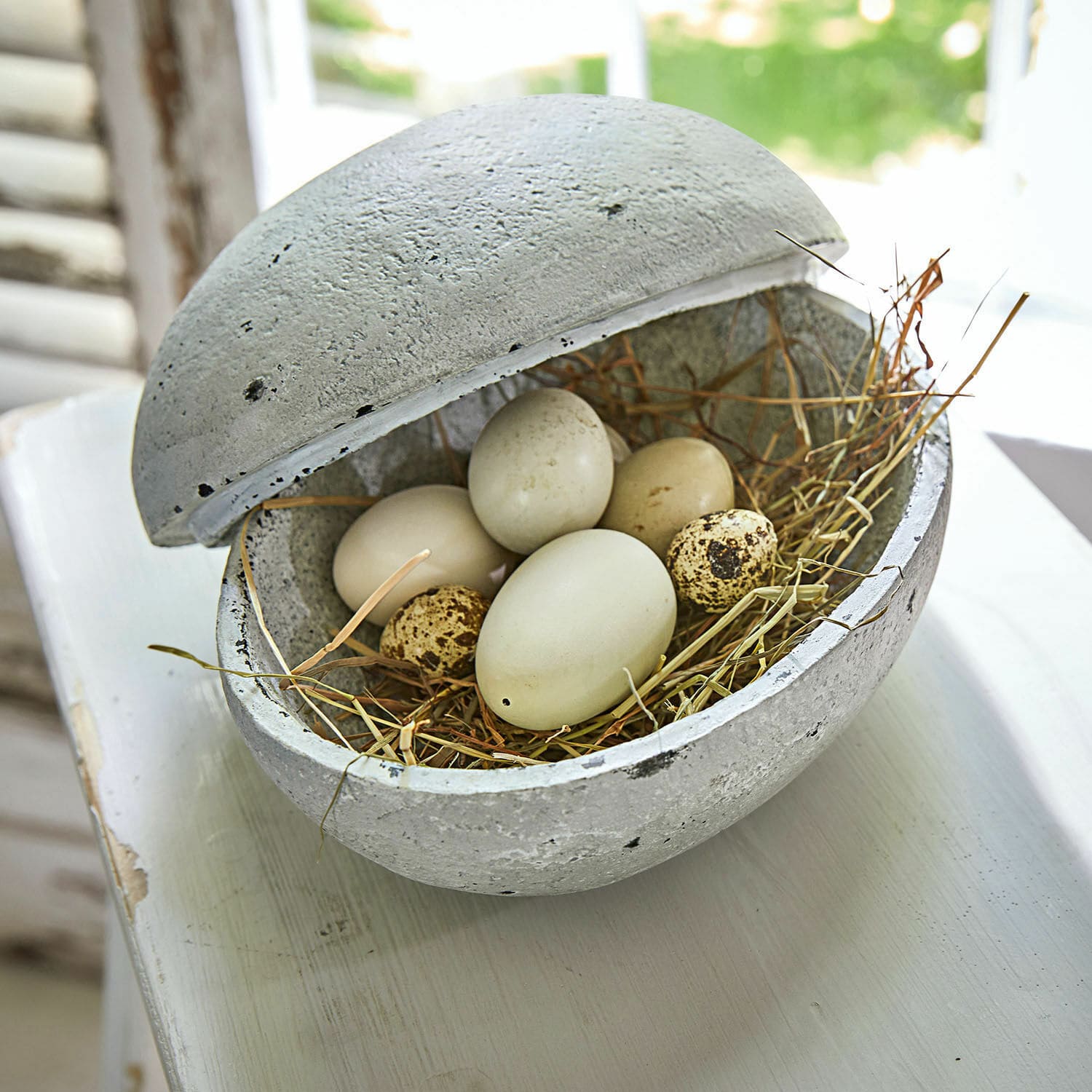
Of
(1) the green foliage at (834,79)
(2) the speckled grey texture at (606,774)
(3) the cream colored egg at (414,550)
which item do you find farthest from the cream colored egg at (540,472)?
(1) the green foliage at (834,79)

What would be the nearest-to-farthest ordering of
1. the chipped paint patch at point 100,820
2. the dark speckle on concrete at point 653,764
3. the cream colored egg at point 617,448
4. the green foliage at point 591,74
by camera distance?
the dark speckle on concrete at point 653,764, the chipped paint patch at point 100,820, the cream colored egg at point 617,448, the green foliage at point 591,74

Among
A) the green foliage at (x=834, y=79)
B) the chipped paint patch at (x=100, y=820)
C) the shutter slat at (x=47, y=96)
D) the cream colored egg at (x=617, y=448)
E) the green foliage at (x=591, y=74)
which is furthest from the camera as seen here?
the green foliage at (x=834, y=79)

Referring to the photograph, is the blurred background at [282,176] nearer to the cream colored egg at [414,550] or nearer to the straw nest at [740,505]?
the straw nest at [740,505]

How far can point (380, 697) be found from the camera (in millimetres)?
483

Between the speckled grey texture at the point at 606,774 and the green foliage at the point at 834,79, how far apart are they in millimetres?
1418

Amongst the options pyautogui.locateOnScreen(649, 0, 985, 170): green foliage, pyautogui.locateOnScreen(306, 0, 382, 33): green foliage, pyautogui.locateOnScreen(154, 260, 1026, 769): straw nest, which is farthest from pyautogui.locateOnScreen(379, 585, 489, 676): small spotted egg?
pyautogui.locateOnScreen(649, 0, 985, 170): green foliage

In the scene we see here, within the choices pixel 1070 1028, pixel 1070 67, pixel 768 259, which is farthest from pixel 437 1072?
pixel 1070 67

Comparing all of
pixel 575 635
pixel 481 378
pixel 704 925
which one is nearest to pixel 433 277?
pixel 481 378

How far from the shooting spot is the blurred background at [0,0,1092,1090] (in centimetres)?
79

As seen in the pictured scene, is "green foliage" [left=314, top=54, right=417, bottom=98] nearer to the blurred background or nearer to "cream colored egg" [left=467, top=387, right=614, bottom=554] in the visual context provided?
the blurred background

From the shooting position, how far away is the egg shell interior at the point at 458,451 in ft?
1.59

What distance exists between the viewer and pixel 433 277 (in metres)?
0.42

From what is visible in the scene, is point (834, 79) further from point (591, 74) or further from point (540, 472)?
point (540, 472)

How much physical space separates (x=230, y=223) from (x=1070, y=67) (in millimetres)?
816
